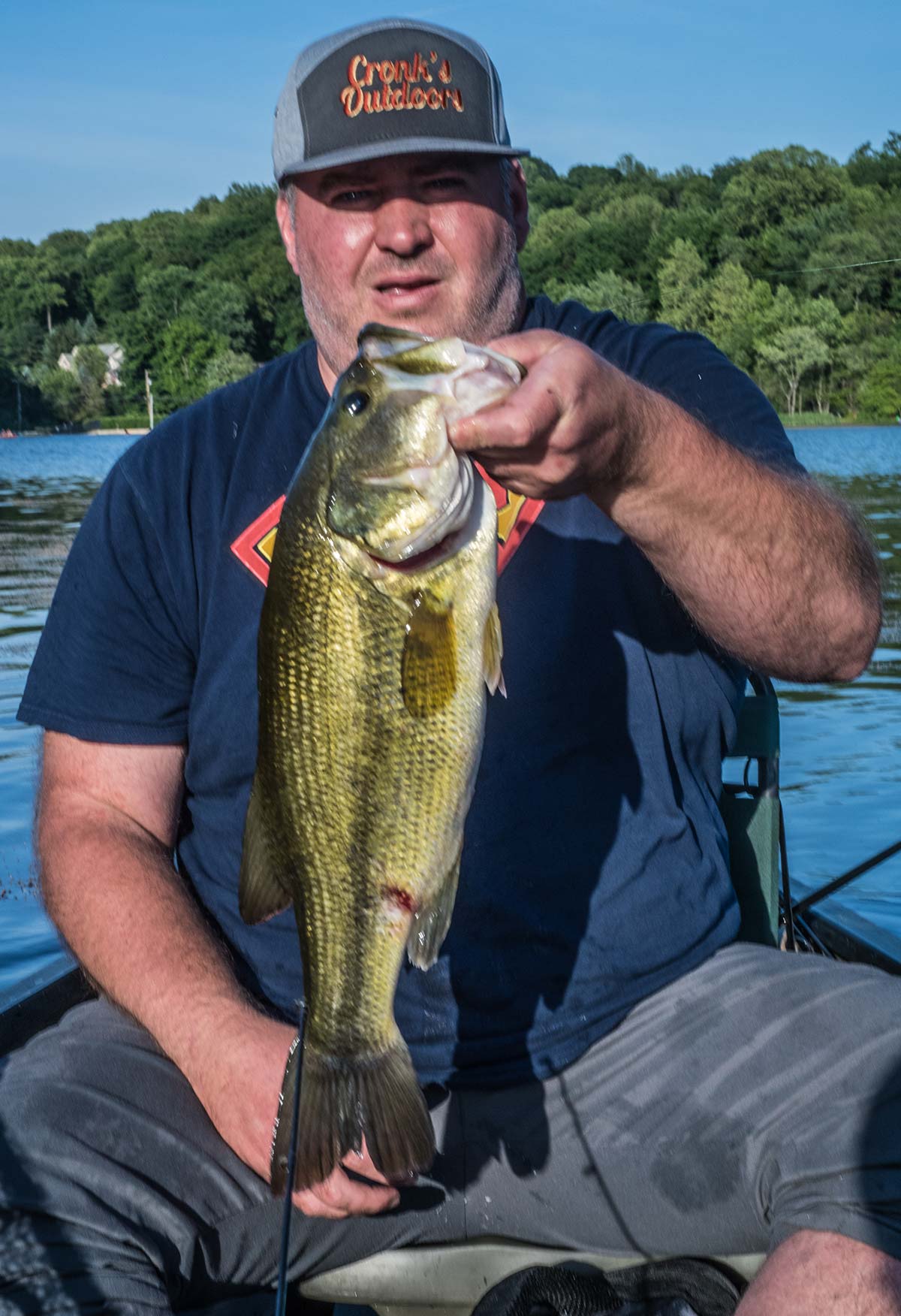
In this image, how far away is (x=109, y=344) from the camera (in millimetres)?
120062

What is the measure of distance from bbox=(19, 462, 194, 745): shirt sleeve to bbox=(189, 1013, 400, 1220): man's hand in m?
Result: 0.76

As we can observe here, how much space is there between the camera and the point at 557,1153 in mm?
2662

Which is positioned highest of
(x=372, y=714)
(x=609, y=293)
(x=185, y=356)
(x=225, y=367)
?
(x=609, y=293)

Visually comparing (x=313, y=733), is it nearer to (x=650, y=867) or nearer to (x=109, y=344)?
(x=650, y=867)

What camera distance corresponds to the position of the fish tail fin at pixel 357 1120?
2.22 m

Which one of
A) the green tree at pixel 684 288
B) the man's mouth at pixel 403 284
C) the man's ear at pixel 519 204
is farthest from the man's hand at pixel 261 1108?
the green tree at pixel 684 288

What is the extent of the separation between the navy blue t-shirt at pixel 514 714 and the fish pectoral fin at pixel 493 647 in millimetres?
698

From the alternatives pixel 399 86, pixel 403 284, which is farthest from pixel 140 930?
pixel 399 86

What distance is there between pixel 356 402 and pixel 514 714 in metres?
0.96

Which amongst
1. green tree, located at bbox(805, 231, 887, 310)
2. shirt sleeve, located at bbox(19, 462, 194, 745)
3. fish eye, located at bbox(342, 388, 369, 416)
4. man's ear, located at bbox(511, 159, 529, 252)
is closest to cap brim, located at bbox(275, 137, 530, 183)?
man's ear, located at bbox(511, 159, 529, 252)

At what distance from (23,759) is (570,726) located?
21.4 feet

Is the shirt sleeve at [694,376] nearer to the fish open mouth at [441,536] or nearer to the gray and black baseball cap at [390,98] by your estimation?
the gray and black baseball cap at [390,98]

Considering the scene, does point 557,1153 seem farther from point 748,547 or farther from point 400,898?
point 748,547

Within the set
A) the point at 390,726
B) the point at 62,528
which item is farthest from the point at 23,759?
the point at 62,528
